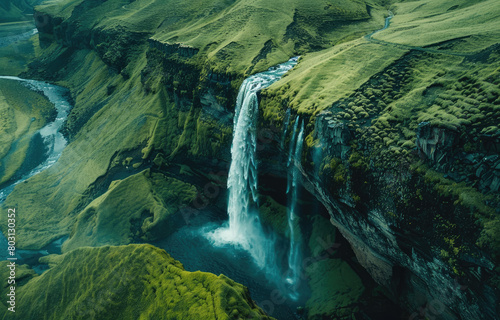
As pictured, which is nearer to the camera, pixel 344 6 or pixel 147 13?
pixel 344 6

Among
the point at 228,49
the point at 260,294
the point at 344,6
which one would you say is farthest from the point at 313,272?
the point at 344,6

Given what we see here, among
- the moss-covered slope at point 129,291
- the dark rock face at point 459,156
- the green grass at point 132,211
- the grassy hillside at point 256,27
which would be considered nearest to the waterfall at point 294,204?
the dark rock face at point 459,156

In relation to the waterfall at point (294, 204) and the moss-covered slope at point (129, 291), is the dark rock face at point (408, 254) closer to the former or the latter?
the waterfall at point (294, 204)

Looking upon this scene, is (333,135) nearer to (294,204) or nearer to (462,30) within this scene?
(294,204)

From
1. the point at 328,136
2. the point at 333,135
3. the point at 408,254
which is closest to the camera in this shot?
the point at 408,254

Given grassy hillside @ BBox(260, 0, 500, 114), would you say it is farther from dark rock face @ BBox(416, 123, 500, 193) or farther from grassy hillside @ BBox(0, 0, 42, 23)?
grassy hillside @ BBox(0, 0, 42, 23)

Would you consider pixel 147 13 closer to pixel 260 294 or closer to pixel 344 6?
pixel 344 6

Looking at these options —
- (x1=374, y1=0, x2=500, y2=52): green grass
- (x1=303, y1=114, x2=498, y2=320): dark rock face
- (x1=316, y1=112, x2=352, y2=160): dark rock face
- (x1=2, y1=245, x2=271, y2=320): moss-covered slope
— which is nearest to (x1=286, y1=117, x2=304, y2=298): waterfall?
(x1=303, y1=114, x2=498, y2=320): dark rock face

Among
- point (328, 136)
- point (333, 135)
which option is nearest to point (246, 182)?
point (328, 136)
